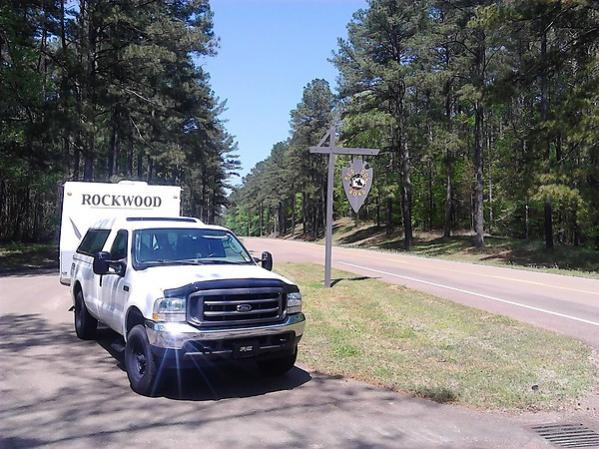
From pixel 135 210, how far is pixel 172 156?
21.6 m

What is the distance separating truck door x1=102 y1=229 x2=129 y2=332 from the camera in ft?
22.5

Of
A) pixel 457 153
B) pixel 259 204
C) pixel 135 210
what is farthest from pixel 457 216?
pixel 259 204

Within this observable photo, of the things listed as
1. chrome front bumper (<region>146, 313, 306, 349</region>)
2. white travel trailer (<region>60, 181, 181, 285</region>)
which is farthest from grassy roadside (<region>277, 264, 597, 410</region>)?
white travel trailer (<region>60, 181, 181, 285</region>)

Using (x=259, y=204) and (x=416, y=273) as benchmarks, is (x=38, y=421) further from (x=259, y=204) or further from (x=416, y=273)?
(x=259, y=204)

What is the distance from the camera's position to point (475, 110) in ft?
131

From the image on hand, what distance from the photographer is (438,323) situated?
10258 millimetres

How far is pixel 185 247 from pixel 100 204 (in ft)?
25.9

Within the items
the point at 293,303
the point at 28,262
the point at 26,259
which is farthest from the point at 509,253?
the point at 293,303

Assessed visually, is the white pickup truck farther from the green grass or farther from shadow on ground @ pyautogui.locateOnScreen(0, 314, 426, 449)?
the green grass

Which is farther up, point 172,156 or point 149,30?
point 149,30

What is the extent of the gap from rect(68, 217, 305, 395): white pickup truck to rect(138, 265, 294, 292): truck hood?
1 centimetres

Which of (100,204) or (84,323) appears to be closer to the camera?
(84,323)

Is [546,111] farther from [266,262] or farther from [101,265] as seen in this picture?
[101,265]

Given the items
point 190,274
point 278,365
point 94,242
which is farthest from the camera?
point 94,242
